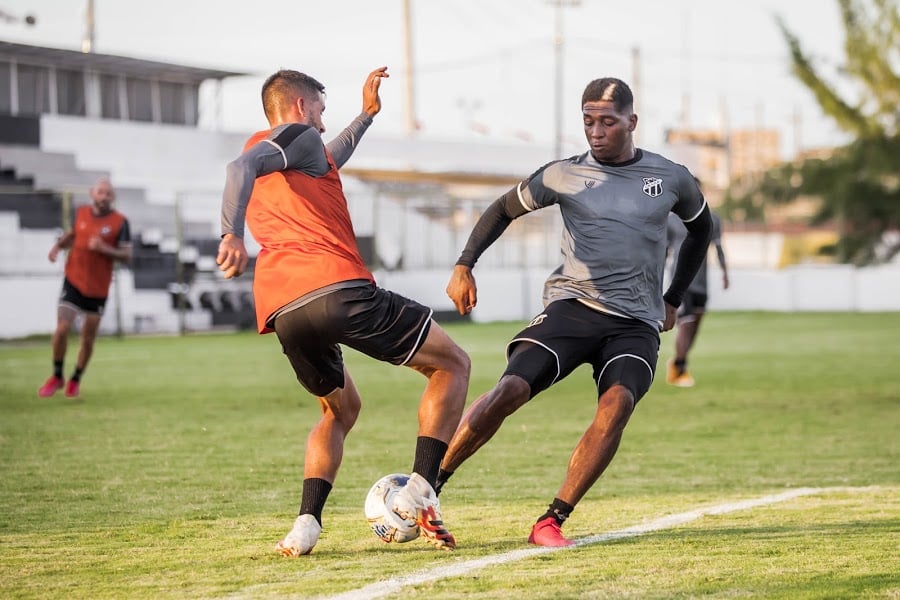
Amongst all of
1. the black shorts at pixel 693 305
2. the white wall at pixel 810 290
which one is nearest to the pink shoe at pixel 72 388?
the black shorts at pixel 693 305

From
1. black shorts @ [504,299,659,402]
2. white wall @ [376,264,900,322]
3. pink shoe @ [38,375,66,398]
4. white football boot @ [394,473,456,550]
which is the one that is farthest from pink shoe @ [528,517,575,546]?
white wall @ [376,264,900,322]

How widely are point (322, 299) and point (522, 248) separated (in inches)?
1228

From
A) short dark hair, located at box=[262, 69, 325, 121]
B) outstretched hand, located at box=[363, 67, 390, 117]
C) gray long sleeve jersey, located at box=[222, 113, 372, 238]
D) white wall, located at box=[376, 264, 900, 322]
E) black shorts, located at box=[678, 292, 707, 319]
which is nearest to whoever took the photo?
gray long sleeve jersey, located at box=[222, 113, 372, 238]

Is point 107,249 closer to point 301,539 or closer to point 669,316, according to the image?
point 669,316

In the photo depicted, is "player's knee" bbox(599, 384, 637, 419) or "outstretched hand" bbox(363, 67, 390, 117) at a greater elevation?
"outstretched hand" bbox(363, 67, 390, 117)

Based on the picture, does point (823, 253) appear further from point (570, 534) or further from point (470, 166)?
point (570, 534)

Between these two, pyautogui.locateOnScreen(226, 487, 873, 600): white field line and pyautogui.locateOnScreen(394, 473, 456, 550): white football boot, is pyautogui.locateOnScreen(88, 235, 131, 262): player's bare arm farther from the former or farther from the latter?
pyautogui.locateOnScreen(394, 473, 456, 550): white football boot

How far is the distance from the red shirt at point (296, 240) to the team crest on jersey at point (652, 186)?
152 cm

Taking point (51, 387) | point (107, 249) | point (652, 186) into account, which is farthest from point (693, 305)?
point (652, 186)

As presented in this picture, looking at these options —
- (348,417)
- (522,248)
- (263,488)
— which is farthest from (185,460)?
(522,248)

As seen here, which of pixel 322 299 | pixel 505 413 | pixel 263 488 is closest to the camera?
pixel 322 299

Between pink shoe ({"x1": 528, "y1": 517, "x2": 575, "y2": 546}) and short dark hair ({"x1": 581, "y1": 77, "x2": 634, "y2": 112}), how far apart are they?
6.29 feet

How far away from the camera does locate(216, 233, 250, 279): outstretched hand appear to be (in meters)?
5.50

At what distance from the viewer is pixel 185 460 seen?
9.95 m
